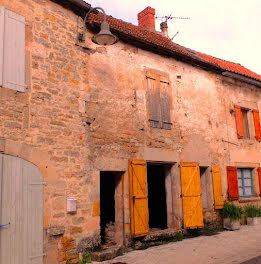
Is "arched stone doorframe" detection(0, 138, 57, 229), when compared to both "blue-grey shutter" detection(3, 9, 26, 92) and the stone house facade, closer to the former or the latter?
the stone house facade

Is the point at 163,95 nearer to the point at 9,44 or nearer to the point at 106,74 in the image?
the point at 106,74

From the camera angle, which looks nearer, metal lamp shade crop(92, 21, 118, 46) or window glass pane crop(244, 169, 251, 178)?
metal lamp shade crop(92, 21, 118, 46)

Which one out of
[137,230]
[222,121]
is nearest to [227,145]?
[222,121]

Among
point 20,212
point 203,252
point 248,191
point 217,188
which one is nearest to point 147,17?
point 217,188

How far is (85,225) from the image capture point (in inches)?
244

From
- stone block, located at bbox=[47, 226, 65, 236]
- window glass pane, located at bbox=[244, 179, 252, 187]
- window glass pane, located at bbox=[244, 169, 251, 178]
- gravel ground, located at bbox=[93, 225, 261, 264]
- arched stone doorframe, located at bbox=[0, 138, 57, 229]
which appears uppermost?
arched stone doorframe, located at bbox=[0, 138, 57, 229]

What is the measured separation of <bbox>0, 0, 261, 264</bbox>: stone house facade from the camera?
549 centimetres

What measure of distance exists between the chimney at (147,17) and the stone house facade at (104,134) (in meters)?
4.04

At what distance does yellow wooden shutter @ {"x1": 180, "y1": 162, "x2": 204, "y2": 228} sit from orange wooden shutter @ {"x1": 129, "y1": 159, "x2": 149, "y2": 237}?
1.39 metres

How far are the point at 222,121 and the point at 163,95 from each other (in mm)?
2769

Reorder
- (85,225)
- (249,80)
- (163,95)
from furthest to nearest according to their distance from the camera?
(249,80)
(163,95)
(85,225)

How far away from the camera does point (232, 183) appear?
9.83 metres

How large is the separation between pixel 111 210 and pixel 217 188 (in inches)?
131

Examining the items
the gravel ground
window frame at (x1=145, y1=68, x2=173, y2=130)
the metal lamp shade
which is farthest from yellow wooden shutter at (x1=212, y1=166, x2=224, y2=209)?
the metal lamp shade
